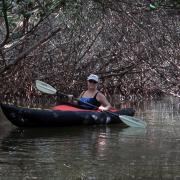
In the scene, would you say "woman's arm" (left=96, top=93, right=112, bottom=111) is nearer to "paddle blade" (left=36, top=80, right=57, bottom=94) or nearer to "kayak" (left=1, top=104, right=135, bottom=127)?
"kayak" (left=1, top=104, right=135, bottom=127)

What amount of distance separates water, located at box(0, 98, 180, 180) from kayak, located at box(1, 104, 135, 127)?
139 mm

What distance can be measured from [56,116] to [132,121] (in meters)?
1.46

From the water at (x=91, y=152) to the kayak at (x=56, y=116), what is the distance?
5.5 inches

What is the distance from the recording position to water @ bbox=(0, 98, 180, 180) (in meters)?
6.99

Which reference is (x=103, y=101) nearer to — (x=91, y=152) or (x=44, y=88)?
(x=44, y=88)

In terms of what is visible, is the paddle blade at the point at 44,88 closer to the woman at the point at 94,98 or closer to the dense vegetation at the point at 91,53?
the woman at the point at 94,98

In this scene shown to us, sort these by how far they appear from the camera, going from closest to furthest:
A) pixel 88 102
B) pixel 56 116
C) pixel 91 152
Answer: pixel 91 152
pixel 56 116
pixel 88 102

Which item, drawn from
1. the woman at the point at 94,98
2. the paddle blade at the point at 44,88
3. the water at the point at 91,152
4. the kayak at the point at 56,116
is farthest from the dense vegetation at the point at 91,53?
the water at the point at 91,152

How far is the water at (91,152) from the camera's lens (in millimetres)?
6988

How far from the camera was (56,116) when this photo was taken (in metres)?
11.5

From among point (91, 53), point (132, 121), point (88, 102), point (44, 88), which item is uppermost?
point (91, 53)

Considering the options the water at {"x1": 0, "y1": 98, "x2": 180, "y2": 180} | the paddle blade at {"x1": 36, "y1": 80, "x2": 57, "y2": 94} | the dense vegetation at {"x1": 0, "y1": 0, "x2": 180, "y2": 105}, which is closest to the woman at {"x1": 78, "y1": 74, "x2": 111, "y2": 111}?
the water at {"x1": 0, "y1": 98, "x2": 180, "y2": 180}

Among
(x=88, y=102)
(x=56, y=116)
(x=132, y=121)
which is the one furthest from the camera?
(x=88, y=102)

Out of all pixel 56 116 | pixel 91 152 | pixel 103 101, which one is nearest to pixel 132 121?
pixel 103 101
